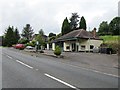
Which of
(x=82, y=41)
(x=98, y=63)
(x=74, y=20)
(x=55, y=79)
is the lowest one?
(x=98, y=63)

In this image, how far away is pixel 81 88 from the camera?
9797 mm

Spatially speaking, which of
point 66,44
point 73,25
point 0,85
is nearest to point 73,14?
point 73,25

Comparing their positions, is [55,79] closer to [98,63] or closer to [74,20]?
[98,63]

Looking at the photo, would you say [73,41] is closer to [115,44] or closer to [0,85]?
[115,44]

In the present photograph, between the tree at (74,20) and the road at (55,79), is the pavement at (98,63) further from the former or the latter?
the tree at (74,20)

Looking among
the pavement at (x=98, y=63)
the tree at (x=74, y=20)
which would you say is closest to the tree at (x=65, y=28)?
the tree at (x=74, y=20)

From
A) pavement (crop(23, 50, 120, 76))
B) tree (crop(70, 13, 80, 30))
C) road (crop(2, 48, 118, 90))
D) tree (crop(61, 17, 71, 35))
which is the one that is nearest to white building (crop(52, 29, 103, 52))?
tree (crop(61, 17, 71, 35))

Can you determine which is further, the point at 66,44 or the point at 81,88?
the point at 66,44

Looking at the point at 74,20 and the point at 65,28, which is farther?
the point at 74,20

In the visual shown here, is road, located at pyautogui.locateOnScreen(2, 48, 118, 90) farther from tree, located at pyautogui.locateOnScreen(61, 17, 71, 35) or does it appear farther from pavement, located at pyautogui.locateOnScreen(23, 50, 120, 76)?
tree, located at pyautogui.locateOnScreen(61, 17, 71, 35)

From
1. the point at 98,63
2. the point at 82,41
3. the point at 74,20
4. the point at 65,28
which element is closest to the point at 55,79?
the point at 98,63

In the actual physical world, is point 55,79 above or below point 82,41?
below

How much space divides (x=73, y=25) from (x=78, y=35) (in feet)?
198

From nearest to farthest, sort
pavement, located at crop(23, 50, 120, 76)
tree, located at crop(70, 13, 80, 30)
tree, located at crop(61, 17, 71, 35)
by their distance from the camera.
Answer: pavement, located at crop(23, 50, 120, 76)
tree, located at crop(61, 17, 71, 35)
tree, located at crop(70, 13, 80, 30)
